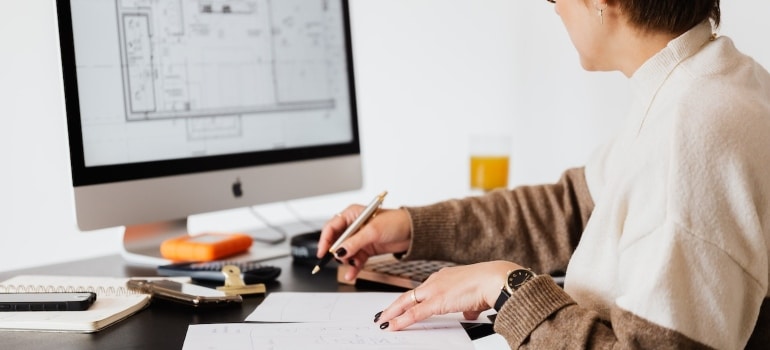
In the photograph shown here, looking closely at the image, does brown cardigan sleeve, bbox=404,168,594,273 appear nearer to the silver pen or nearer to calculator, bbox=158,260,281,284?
the silver pen

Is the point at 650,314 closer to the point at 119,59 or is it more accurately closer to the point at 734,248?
the point at 734,248

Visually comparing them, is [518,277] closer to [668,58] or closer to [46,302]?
[668,58]

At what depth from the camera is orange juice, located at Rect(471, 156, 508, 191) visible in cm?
187

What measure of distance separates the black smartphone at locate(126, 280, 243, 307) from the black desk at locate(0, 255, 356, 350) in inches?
0.4

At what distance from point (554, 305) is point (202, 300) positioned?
452mm

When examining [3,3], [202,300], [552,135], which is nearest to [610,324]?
[202,300]

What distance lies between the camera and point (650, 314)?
824 mm

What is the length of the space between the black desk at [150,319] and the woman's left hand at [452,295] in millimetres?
197

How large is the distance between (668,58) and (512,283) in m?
0.31

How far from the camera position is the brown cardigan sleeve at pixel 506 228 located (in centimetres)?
130

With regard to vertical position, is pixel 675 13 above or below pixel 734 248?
above

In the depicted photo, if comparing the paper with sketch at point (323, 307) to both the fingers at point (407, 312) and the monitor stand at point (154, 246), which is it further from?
the monitor stand at point (154, 246)

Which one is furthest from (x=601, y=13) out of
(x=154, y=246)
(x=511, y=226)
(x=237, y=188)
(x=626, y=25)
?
(x=154, y=246)

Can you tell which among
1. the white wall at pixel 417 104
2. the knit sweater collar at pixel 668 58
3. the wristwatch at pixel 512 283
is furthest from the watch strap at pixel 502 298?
the white wall at pixel 417 104
